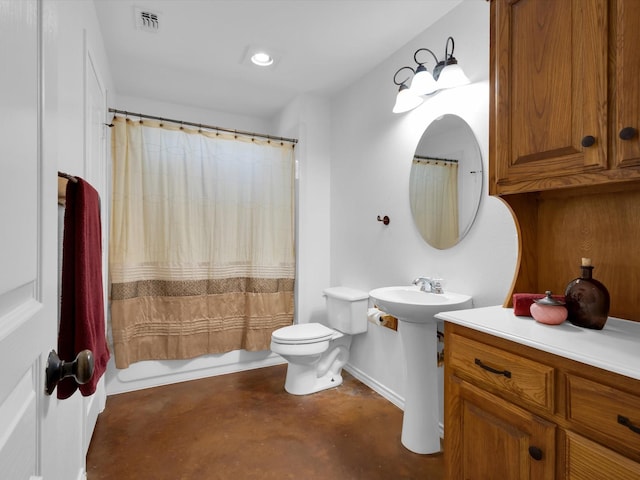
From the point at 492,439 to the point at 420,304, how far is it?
622 millimetres

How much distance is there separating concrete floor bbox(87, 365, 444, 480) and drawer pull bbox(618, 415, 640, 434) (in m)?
1.11

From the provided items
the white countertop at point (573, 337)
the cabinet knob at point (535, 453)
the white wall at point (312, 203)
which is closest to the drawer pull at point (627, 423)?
the white countertop at point (573, 337)

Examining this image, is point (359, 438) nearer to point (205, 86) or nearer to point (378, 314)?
point (378, 314)

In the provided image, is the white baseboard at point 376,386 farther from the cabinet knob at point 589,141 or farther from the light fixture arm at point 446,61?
the light fixture arm at point 446,61

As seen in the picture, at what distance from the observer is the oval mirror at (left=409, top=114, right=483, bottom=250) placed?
184 centimetres

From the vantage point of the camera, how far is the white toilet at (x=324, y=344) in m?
2.42

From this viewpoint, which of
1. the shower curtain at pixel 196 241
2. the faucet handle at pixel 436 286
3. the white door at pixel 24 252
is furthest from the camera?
the shower curtain at pixel 196 241

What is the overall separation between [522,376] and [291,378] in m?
1.82

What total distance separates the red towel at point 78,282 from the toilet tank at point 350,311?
1706 mm

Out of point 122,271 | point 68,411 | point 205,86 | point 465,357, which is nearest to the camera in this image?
point 68,411

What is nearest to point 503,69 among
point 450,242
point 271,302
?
point 450,242

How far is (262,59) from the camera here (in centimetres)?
251

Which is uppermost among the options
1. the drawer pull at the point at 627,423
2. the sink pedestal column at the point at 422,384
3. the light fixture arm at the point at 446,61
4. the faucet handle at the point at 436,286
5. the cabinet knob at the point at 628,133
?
the light fixture arm at the point at 446,61

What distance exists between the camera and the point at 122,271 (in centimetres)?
251
